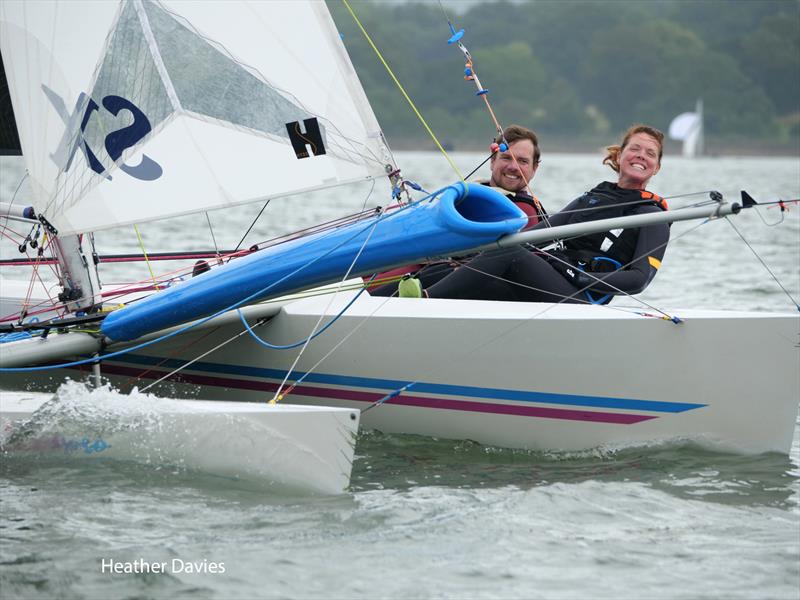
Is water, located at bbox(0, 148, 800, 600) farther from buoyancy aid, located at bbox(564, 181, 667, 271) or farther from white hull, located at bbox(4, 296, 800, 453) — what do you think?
buoyancy aid, located at bbox(564, 181, 667, 271)

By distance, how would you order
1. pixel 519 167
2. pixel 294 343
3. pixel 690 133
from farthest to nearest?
1. pixel 690 133
2. pixel 519 167
3. pixel 294 343

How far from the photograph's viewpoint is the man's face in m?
4.82

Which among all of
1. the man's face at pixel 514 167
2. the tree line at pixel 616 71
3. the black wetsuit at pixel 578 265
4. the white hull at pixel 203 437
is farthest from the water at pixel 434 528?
the tree line at pixel 616 71

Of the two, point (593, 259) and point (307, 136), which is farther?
point (593, 259)

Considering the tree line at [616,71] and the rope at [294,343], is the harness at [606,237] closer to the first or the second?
the rope at [294,343]

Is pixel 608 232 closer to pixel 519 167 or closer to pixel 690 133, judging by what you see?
pixel 519 167

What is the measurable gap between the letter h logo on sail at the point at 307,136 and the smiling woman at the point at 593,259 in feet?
2.37

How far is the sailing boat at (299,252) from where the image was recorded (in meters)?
4.07

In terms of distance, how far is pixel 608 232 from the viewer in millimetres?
4566

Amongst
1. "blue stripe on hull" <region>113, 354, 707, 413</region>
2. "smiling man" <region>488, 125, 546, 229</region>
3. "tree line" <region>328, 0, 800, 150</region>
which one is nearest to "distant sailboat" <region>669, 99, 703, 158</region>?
"tree line" <region>328, 0, 800, 150</region>

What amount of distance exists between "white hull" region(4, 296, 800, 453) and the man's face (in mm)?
690

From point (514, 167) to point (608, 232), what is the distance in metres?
0.50

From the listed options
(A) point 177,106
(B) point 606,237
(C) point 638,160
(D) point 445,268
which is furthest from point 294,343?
(C) point 638,160

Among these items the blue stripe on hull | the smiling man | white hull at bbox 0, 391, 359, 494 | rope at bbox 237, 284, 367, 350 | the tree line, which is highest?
the tree line
